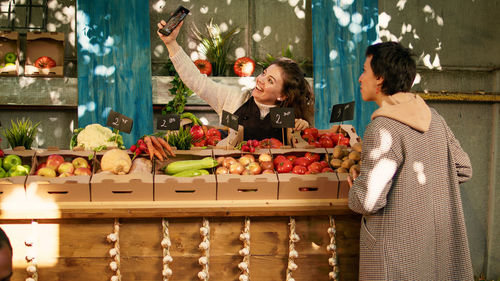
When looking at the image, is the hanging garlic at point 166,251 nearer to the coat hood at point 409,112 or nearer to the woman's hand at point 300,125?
the coat hood at point 409,112

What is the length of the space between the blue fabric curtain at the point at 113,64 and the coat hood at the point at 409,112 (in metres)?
3.49

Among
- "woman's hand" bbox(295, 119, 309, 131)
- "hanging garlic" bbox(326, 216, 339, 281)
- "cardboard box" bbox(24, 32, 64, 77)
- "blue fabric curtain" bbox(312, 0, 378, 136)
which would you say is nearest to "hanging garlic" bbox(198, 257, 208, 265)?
"hanging garlic" bbox(326, 216, 339, 281)

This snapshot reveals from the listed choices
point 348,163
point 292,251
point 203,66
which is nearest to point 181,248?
point 292,251

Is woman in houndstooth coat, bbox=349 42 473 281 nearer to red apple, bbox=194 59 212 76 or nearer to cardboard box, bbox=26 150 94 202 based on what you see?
cardboard box, bbox=26 150 94 202

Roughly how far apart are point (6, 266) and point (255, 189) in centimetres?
126

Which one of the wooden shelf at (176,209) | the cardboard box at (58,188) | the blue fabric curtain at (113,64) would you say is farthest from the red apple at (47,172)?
the blue fabric curtain at (113,64)

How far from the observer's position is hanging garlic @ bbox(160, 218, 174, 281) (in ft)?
7.16

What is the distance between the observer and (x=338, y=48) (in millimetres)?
5258

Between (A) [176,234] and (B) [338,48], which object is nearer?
(A) [176,234]

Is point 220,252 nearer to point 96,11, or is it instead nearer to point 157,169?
point 157,169

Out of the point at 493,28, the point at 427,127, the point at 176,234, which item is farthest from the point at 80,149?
the point at 493,28

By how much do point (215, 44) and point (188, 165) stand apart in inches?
130

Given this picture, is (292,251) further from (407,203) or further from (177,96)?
(177,96)

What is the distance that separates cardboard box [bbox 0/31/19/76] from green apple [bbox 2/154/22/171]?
3021 millimetres
